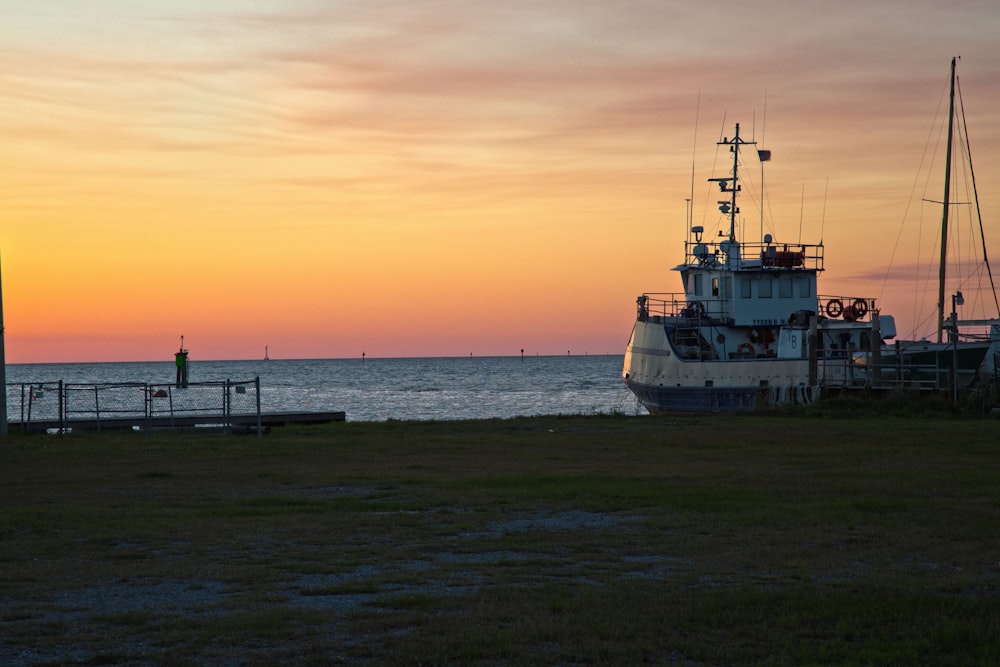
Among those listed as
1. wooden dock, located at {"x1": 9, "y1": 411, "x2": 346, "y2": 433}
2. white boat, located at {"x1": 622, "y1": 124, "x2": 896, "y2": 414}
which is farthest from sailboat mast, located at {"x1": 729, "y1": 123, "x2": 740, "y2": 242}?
wooden dock, located at {"x1": 9, "y1": 411, "x2": 346, "y2": 433}

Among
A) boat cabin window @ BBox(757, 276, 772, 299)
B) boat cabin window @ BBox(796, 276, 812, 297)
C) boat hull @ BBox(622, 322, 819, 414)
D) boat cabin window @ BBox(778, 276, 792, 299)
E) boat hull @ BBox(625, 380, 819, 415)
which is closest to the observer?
boat hull @ BBox(625, 380, 819, 415)

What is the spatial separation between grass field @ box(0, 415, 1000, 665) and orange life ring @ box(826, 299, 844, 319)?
3020 centimetres

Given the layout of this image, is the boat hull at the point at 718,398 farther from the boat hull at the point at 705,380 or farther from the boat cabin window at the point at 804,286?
the boat cabin window at the point at 804,286

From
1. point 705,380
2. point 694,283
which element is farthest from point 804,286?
point 705,380

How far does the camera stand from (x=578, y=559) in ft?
35.3

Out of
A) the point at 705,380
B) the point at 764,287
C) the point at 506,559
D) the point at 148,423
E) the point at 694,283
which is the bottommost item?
the point at 506,559

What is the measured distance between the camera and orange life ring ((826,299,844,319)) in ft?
166

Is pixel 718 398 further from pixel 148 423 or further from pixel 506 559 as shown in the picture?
pixel 506 559

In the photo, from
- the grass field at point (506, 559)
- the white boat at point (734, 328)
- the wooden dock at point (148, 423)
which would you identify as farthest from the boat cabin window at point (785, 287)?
the grass field at point (506, 559)

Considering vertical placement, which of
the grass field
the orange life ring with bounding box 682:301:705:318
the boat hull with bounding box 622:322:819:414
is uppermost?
the orange life ring with bounding box 682:301:705:318

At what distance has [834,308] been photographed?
166 feet

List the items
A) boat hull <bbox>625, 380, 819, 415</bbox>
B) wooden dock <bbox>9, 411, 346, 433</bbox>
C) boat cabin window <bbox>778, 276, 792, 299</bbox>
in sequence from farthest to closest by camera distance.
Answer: boat cabin window <bbox>778, 276, 792, 299</bbox> < boat hull <bbox>625, 380, 819, 415</bbox> < wooden dock <bbox>9, 411, 346, 433</bbox>

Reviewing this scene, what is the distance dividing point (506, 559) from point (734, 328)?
4040 centimetres

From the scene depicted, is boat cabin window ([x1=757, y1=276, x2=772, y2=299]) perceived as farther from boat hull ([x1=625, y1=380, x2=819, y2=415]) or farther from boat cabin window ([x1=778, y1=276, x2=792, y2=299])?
boat hull ([x1=625, y1=380, x2=819, y2=415])
